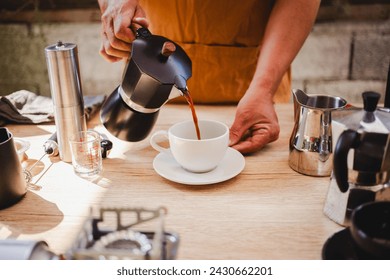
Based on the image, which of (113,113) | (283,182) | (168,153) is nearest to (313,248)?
(283,182)

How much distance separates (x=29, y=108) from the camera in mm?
1361

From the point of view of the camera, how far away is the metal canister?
3.18ft

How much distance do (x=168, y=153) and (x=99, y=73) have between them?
1.76 metres

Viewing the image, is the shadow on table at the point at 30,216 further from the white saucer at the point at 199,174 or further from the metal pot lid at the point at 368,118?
the metal pot lid at the point at 368,118

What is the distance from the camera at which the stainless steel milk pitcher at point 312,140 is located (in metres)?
0.92

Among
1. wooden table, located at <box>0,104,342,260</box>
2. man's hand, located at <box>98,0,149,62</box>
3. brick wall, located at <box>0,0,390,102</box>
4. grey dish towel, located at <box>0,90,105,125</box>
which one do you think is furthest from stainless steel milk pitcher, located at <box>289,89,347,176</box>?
brick wall, located at <box>0,0,390,102</box>

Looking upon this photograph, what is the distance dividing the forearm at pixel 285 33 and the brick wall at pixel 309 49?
3.84 feet

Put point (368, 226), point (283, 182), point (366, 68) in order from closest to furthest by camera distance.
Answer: point (368, 226)
point (283, 182)
point (366, 68)

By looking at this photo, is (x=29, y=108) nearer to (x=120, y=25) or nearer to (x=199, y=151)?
(x=120, y=25)

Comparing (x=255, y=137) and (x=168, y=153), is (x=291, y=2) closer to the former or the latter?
(x=255, y=137)

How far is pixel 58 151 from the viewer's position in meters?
1.08

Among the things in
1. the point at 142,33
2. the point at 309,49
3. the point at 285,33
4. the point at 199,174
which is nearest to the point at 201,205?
the point at 199,174

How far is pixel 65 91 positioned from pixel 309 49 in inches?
71.5

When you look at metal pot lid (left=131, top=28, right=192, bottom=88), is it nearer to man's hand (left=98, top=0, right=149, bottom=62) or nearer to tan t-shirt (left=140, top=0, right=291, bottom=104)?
man's hand (left=98, top=0, right=149, bottom=62)
